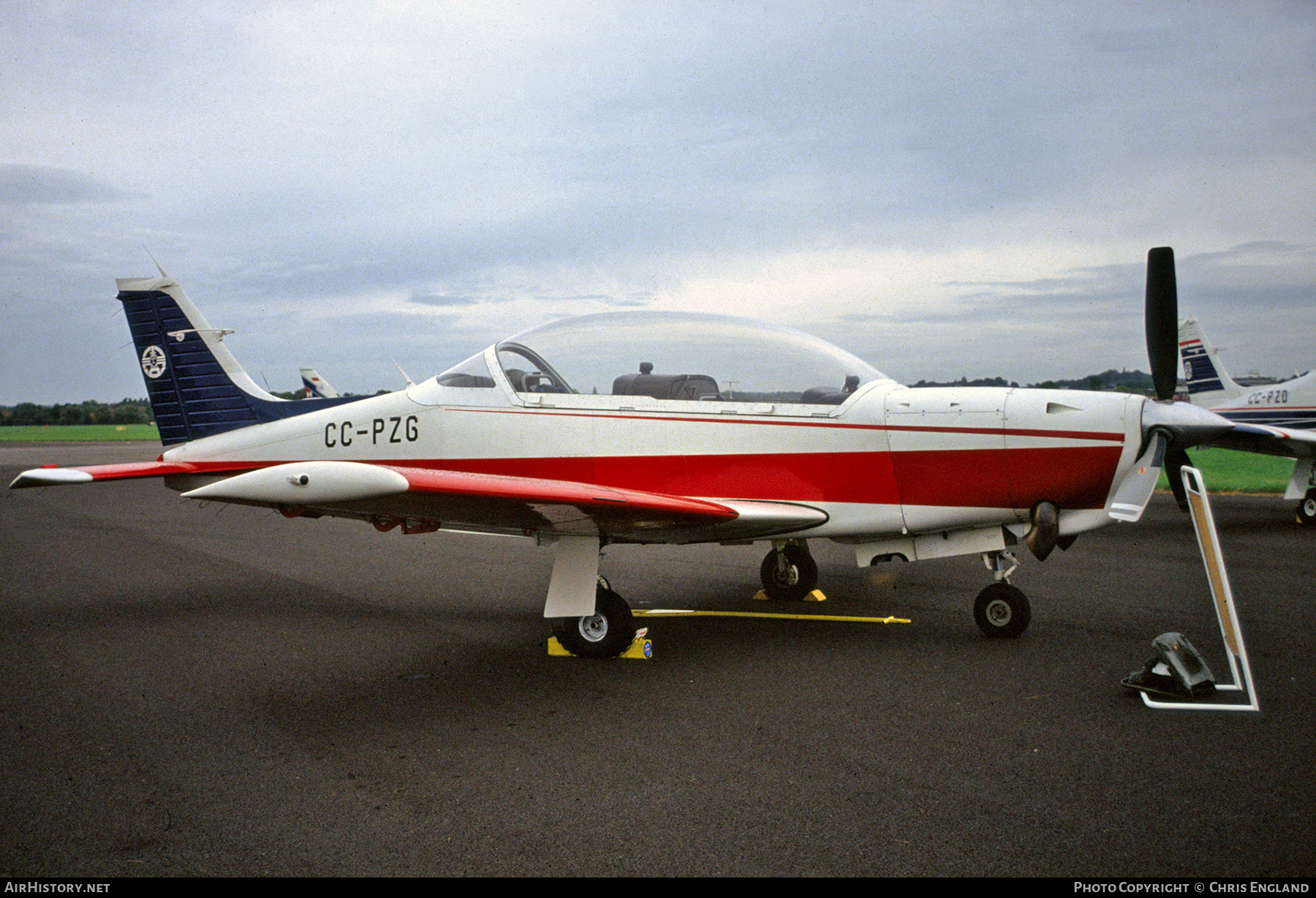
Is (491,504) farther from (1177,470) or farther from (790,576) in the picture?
(1177,470)

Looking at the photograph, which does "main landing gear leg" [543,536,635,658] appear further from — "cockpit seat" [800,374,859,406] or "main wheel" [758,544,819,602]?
"main wheel" [758,544,819,602]

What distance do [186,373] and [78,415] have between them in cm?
10050

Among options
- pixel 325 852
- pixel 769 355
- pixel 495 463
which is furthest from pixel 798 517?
pixel 325 852

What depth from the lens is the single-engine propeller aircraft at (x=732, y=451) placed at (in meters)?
4.89

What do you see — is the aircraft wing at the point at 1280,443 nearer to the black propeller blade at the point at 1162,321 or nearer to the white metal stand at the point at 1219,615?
the black propeller blade at the point at 1162,321

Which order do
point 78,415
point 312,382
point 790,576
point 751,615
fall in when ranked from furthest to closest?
point 78,415, point 312,382, point 790,576, point 751,615

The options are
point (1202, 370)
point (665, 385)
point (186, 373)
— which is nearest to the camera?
point (665, 385)

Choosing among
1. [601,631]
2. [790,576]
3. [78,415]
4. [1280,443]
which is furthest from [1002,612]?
[78,415]

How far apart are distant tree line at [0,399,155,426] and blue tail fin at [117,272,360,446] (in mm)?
86129

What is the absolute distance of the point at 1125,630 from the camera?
5.71 meters

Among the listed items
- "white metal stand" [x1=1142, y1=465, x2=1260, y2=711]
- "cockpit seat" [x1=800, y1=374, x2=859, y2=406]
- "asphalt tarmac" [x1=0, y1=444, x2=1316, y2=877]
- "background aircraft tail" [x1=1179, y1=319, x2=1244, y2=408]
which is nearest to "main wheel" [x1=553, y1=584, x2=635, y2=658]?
"asphalt tarmac" [x1=0, y1=444, x2=1316, y2=877]

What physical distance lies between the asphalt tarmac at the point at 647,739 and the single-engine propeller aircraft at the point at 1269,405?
4078 millimetres

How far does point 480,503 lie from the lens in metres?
4.49

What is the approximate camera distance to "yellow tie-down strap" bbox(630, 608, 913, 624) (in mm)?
6195
